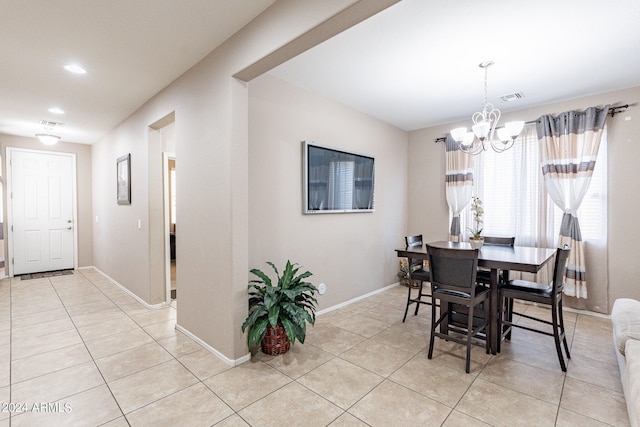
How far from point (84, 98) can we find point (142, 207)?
1383mm

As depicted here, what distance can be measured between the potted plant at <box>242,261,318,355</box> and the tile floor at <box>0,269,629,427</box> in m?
0.15

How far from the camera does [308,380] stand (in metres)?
2.25

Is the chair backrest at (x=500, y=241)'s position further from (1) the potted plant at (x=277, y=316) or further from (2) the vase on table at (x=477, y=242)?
(1) the potted plant at (x=277, y=316)

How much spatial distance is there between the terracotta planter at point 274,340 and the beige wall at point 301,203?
645mm

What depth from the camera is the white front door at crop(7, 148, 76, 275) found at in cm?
540

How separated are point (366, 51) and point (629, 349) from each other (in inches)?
110

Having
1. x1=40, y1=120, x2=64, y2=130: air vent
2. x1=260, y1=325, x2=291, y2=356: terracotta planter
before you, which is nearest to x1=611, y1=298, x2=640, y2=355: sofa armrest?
x1=260, y1=325, x2=291, y2=356: terracotta planter

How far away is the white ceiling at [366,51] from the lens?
205cm

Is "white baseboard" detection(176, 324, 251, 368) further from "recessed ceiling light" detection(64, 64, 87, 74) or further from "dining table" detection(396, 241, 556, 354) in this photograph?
"recessed ceiling light" detection(64, 64, 87, 74)

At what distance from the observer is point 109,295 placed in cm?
435

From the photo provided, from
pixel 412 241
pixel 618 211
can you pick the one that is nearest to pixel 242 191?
pixel 412 241

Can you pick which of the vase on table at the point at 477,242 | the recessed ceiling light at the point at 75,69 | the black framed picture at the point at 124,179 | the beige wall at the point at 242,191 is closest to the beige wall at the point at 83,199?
the beige wall at the point at 242,191

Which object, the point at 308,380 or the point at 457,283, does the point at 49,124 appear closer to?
the point at 308,380

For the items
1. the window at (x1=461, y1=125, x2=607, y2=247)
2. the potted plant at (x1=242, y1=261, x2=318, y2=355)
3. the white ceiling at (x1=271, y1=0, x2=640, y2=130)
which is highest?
the white ceiling at (x1=271, y1=0, x2=640, y2=130)
